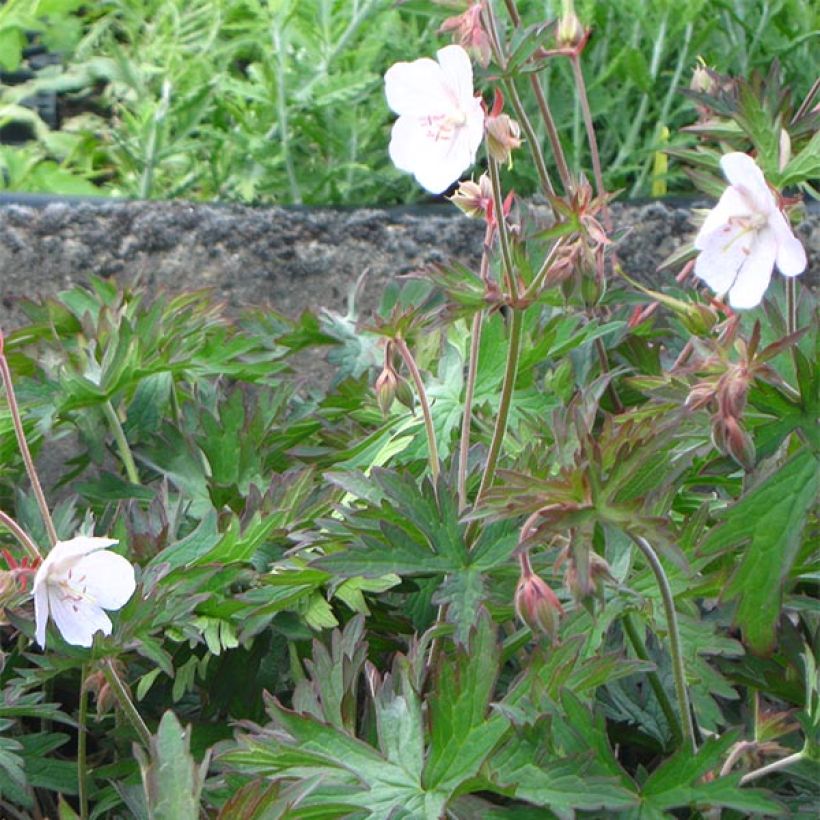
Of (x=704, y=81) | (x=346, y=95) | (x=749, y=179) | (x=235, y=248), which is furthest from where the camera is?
(x=346, y=95)

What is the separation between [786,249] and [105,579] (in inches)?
27.0

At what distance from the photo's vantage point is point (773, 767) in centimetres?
118

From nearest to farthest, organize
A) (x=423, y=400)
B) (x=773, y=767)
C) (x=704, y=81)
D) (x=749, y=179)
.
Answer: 1. (x=749, y=179)
2. (x=773, y=767)
3. (x=423, y=400)
4. (x=704, y=81)

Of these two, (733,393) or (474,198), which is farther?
(474,198)

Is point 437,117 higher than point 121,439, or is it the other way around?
point 437,117

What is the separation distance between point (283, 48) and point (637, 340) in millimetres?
1337

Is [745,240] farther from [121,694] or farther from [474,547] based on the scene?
[121,694]

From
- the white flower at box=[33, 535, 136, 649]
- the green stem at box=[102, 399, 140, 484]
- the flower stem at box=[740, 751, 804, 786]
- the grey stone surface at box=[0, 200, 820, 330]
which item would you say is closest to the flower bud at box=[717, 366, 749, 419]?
the flower stem at box=[740, 751, 804, 786]

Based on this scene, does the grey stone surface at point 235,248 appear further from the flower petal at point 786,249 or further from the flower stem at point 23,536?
the flower petal at point 786,249

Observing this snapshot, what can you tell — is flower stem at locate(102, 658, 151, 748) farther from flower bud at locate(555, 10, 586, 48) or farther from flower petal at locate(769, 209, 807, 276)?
flower bud at locate(555, 10, 586, 48)

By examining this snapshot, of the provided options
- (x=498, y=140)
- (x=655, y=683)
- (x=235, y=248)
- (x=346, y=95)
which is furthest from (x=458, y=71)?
(x=346, y=95)

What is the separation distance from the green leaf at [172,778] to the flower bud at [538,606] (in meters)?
0.30

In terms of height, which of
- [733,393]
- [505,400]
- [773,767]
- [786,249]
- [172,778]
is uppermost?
[786,249]

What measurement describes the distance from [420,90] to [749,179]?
40 centimetres
